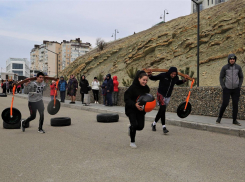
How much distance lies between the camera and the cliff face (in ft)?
96.8

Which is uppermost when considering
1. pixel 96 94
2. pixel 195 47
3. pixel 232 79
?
pixel 195 47

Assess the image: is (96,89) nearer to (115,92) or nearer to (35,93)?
(115,92)

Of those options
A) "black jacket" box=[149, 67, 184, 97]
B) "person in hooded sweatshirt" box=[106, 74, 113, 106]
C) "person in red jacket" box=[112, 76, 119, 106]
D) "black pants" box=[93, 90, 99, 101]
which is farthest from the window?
"black jacket" box=[149, 67, 184, 97]

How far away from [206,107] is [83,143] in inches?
229

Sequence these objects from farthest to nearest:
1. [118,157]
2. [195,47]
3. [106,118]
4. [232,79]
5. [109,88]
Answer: [195,47]
[109,88]
[106,118]
[232,79]
[118,157]

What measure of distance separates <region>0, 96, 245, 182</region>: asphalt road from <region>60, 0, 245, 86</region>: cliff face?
20.6 meters

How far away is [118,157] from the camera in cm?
460

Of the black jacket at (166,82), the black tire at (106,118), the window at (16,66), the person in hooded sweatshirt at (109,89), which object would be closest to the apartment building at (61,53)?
the window at (16,66)

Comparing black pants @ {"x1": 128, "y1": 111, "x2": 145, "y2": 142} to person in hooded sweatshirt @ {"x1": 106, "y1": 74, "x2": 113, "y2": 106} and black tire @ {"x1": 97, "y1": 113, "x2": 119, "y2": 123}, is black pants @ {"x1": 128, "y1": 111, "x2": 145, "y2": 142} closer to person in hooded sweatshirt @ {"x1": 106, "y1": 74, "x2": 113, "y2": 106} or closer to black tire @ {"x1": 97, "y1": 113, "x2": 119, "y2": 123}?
black tire @ {"x1": 97, "y1": 113, "x2": 119, "y2": 123}

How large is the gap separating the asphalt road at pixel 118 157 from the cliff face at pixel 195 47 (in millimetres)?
20634

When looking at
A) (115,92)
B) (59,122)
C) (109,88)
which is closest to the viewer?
(59,122)

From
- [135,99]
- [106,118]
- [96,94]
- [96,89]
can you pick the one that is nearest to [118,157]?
[135,99]

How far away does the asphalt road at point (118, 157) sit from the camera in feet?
11.9

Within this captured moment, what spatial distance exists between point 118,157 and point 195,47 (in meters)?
32.4
